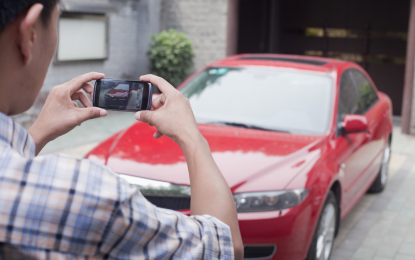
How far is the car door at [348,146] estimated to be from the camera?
392cm

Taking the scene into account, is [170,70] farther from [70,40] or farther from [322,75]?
[322,75]

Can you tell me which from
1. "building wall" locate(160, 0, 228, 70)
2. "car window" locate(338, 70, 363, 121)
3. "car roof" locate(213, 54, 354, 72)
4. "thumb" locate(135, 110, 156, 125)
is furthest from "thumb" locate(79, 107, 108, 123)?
"building wall" locate(160, 0, 228, 70)

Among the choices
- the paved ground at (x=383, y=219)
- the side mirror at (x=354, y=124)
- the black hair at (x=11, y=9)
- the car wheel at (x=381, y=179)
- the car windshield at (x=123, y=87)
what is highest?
the black hair at (x=11, y=9)

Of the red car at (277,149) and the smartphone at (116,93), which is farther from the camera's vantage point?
the red car at (277,149)

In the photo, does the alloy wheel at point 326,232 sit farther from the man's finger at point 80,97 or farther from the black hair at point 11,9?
the black hair at point 11,9

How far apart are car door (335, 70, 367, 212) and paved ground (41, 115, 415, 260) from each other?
37 cm

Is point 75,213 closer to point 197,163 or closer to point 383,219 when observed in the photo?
point 197,163

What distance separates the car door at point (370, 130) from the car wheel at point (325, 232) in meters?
0.86

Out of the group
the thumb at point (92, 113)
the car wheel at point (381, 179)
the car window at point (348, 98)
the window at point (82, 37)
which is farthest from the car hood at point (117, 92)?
the window at point (82, 37)

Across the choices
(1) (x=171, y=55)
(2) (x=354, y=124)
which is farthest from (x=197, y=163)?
(1) (x=171, y=55)

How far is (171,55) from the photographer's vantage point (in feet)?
37.2

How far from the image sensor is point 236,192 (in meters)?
3.06

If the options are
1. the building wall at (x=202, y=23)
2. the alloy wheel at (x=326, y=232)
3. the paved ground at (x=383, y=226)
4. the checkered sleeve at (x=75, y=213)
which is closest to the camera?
the checkered sleeve at (x=75, y=213)

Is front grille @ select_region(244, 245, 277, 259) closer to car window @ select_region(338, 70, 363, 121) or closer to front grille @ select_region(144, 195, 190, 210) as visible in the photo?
front grille @ select_region(144, 195, 190, 210)
